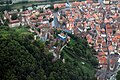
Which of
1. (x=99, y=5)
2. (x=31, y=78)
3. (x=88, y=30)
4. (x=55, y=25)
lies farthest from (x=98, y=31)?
(x=31, y=78)

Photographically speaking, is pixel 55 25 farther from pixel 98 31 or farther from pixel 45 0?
pixel 45 0

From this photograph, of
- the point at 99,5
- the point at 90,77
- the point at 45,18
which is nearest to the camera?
the point at 90,77

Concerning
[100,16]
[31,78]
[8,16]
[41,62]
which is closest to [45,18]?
[8,16]

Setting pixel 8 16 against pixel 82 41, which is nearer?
pixel 82 41

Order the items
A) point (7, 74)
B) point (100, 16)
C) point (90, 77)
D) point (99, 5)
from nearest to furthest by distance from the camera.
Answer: point (7, 74), point (90, 77), point (100, 16), point (99, 5)

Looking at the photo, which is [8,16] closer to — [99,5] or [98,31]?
[98,31]

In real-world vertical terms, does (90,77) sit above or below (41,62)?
below
